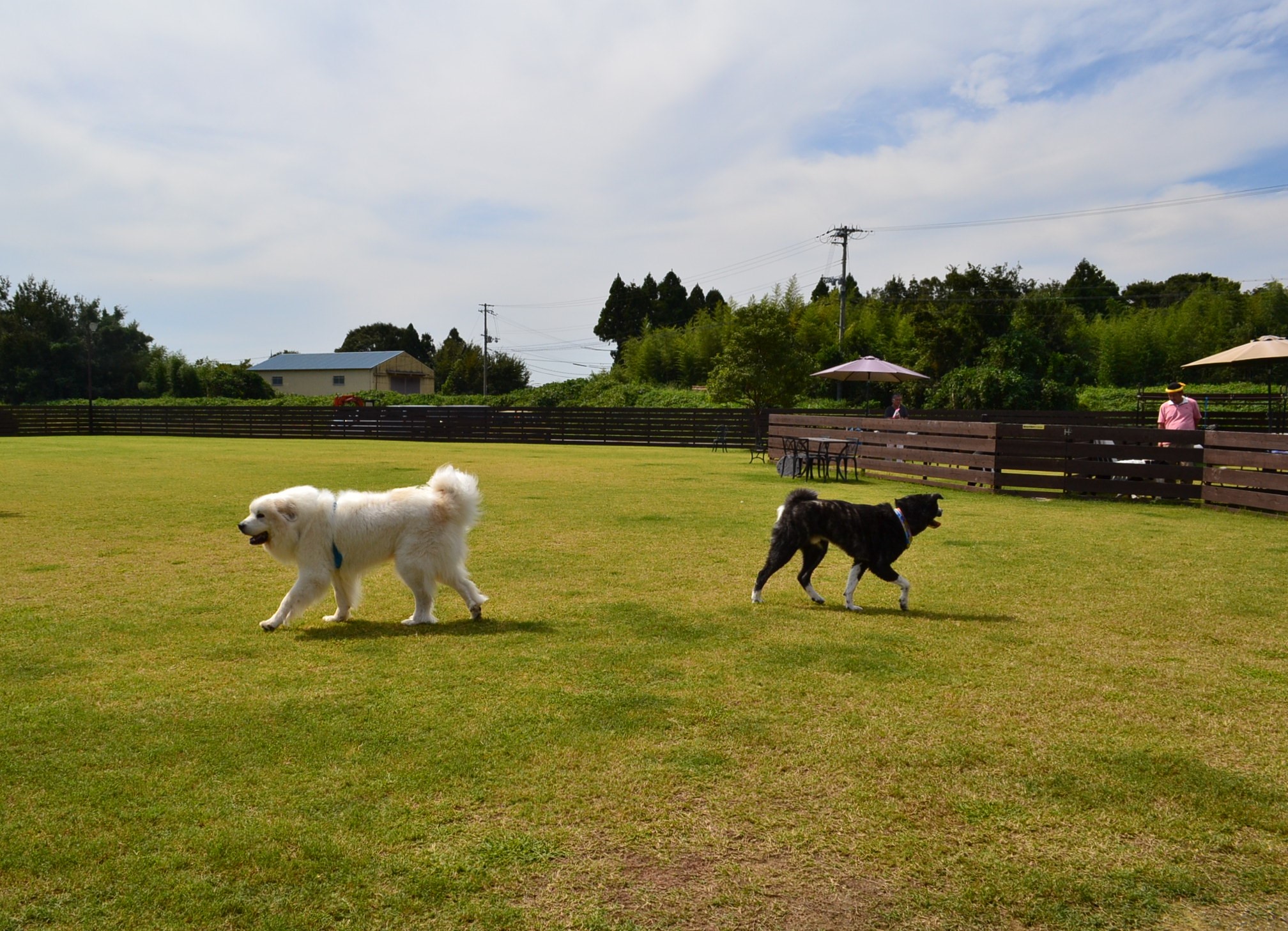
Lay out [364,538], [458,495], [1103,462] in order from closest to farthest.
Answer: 1. [364,538]
2. [458,495]
3. [1103,462]

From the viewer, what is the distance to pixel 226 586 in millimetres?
7309

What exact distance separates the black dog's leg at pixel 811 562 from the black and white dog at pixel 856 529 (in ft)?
0.27

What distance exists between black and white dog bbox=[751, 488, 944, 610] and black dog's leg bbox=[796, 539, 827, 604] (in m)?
0.08

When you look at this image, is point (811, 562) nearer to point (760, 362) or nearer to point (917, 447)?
point (917, 447)

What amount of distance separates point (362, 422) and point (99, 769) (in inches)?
1448

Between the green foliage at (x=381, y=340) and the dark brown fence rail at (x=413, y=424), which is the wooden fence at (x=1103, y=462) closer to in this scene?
the dark brown fence rail at (x=413, y=424)

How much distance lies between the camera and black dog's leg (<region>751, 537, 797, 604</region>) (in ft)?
21.8

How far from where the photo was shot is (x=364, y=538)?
6043 millimetres

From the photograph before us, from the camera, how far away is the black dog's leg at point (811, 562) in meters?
6.78

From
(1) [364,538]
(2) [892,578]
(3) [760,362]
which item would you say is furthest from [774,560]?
(3) [760,362]

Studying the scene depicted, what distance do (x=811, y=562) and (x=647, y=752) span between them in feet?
10.9

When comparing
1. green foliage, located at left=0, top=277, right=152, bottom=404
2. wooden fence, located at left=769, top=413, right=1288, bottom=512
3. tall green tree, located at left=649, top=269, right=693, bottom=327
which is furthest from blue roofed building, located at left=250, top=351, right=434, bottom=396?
wooden fence, located at left=769, top=413, right=1288, bottom=512

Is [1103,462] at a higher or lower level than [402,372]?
lower

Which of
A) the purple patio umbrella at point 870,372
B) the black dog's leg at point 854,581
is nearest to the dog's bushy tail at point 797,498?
the black dog's leg at point 854,581
